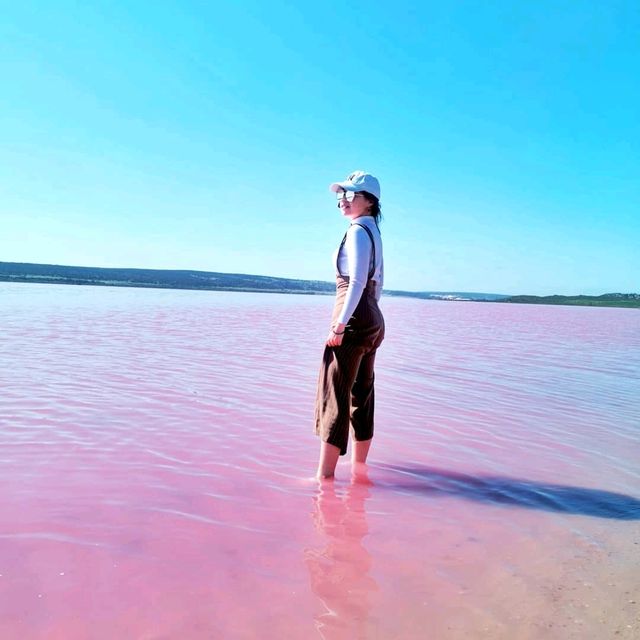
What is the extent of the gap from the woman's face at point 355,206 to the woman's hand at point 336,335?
29.7 inches

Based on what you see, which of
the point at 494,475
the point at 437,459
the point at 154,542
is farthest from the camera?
the point at 437,459

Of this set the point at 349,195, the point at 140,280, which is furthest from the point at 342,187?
the point at 140,280

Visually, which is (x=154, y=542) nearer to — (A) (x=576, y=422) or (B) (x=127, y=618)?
(B) (x=127, y=618)

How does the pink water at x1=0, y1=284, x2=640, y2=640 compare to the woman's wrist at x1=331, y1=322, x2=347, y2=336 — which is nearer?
the pink water at x1=0, y1=284, x2=640, y2=640

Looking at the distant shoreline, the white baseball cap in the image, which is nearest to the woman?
the white baseball cap

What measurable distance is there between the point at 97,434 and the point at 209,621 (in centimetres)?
257

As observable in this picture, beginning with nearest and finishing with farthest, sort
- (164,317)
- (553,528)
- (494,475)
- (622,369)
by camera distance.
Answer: (553,528) < (494,475) < (622,369) < (164,317)

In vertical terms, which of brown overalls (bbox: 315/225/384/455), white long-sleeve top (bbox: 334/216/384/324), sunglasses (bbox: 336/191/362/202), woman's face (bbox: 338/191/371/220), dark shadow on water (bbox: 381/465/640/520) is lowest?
dark shadow on water (bbox: 381/465/640/520)

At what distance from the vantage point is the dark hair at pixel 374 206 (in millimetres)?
3691

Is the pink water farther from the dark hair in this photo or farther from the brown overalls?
the dark hair

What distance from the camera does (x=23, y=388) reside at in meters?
5.55

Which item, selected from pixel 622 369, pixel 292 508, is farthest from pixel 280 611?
pixel 622 369

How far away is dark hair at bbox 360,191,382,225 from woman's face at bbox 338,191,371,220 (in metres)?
0.02

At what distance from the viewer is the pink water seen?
6.97 feet
